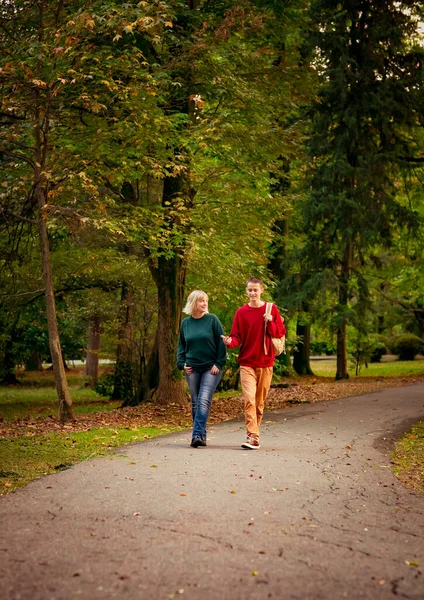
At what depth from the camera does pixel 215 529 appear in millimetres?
5273

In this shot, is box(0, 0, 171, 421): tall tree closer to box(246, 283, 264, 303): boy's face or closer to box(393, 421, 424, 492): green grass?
box(246, 283, 264, 303): boy's face

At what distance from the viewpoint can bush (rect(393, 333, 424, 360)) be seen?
4444 centimetres

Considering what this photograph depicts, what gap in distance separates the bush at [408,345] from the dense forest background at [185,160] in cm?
1615

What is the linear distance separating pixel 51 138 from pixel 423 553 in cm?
1128

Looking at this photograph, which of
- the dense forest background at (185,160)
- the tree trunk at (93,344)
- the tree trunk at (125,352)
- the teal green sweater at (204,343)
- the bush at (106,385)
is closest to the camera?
the teal green sweater at (204,343)

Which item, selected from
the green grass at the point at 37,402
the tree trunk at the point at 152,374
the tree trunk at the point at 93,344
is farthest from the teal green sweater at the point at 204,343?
the tree trunk at the point at 93,344

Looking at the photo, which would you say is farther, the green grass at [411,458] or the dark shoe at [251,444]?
the dark shoe at [251,444]

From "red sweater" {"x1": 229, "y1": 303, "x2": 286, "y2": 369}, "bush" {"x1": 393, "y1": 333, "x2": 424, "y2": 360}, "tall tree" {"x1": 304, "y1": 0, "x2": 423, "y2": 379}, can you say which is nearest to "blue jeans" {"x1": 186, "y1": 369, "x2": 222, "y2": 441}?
"red sweater" {"x1": 229, "y1": 303, "x2": 286, "y2": 369}

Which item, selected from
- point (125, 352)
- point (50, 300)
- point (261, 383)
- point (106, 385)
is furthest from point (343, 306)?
point (261, 383)

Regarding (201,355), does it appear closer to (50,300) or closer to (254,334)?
(254,334)

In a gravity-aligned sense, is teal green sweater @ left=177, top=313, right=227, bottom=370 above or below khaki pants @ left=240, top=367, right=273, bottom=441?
above

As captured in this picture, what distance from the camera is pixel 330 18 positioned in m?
27.0

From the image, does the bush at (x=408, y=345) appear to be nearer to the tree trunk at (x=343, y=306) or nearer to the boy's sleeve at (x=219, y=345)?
the tree trunk at (x=343, y=306)

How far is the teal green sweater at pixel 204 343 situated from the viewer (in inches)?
379
